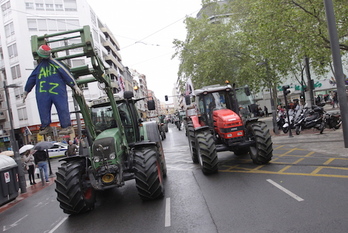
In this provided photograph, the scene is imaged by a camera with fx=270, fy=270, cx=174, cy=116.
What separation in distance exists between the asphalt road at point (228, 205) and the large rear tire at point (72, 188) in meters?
0.29

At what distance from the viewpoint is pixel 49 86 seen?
493 centimetres

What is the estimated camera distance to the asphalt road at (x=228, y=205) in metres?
4.50

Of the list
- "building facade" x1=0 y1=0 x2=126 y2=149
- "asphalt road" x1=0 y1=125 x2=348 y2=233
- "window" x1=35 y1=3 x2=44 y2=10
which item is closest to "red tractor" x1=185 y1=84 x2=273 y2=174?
"asphalt road" x1=0 y1=125 x2=348 y2=233

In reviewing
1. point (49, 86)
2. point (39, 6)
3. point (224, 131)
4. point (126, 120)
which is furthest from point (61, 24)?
point (49, 86)

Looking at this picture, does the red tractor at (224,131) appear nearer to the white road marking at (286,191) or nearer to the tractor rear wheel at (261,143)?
the tractor rear wheel at (261,143)

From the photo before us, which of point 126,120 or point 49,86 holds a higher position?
point 49,86

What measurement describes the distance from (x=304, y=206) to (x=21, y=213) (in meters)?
7.39

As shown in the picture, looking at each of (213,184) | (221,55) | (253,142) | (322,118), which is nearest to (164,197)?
(213,184)

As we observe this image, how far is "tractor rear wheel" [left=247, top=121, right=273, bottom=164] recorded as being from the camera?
8008 millimetres

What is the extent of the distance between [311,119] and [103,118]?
1128cm

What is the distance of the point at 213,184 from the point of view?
23.2 feet

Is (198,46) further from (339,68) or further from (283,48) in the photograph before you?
(339,68)

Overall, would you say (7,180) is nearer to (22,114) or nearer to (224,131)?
(224,131)

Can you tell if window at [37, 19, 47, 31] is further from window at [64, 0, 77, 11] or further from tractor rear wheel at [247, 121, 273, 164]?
tractor rear wheel at [247, 121, 273, 164]
